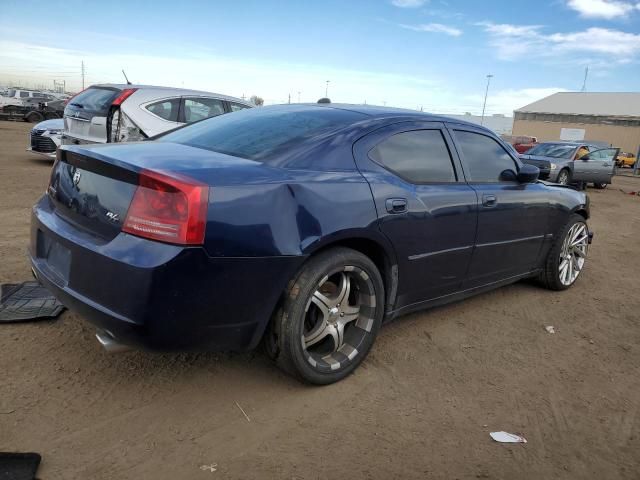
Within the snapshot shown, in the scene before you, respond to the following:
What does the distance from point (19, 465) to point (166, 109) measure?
6267mm

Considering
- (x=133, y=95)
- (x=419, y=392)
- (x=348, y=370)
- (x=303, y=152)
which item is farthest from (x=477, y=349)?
(x=133, y=95)

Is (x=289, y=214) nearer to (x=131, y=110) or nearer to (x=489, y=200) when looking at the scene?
(x=489, y=200)

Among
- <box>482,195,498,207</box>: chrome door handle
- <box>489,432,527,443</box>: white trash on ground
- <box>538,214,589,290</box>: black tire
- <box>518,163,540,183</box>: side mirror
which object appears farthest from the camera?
<box>538,214,589,290</box>: black tire

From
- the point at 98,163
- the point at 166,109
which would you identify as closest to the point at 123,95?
the point at 166,109

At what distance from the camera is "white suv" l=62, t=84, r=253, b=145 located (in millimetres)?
7094

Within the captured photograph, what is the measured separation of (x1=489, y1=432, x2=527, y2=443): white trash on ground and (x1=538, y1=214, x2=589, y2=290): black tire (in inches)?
99.5

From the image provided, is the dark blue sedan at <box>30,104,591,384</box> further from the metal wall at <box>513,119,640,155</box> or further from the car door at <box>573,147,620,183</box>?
the metal wall at <box>513,119,640,155</box>

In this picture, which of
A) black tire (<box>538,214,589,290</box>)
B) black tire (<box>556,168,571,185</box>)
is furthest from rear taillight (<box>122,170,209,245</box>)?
black tire (<box>556,168,571,185</box>)

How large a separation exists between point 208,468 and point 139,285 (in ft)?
2.74

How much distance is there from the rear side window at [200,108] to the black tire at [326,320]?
5547 mm

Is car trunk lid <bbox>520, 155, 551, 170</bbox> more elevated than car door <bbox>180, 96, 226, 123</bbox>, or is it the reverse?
car door <bbox>180, 96, 226, 123</bbox>

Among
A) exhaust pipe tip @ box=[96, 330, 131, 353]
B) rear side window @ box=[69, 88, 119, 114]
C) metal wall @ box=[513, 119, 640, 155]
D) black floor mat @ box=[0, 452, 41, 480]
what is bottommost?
black floor mat @ box=[0, 452, 41, 480]

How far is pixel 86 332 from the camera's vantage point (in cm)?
323

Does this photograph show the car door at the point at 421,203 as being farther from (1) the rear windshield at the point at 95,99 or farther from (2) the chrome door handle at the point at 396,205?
(1) the rear windshield at the point at 95,99
